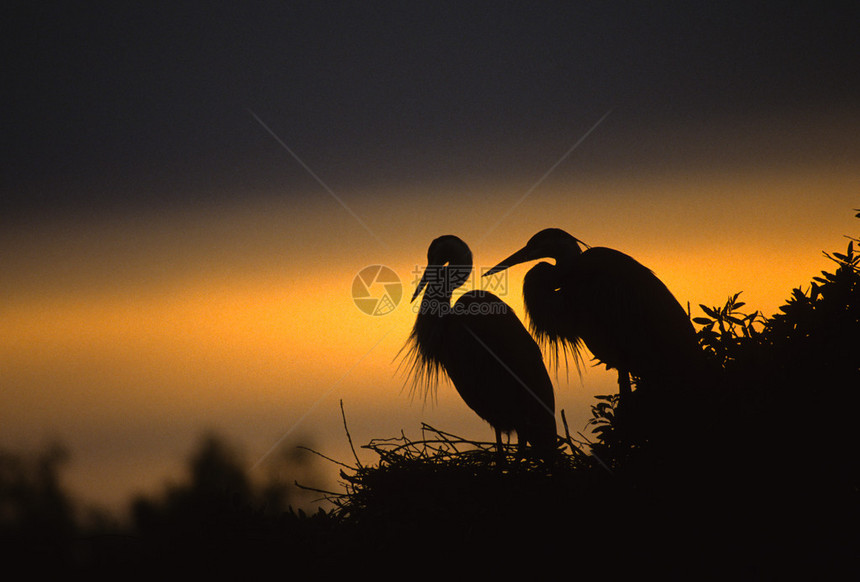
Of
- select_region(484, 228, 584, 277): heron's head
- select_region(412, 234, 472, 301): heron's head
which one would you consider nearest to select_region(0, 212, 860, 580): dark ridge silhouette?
select_region(484, 228, 584, 277): heron's head

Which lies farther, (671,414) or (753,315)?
(753,315)

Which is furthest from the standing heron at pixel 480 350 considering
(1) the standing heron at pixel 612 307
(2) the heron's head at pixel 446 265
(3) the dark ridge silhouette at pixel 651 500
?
(3) the dark ridge silhouette at pixel 651 500

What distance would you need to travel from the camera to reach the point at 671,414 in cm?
373

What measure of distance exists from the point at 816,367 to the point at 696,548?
101 cm

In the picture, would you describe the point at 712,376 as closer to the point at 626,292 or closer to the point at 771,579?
A: the point at 771,579

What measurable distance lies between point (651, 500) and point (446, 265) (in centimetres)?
352

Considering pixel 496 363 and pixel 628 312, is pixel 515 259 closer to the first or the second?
pixel 496 363

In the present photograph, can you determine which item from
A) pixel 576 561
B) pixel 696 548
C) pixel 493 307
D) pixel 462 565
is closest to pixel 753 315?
pixel 696 548

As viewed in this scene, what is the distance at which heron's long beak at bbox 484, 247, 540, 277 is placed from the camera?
5992mm

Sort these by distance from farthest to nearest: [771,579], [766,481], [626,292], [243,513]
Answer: [626,292] < [243,513] < [766,481] < [771,579]

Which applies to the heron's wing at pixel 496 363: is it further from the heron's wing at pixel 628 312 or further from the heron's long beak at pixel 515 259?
the heron's wing at pixel 628 312

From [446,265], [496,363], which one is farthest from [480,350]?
[446,265]

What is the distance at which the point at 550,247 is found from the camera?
5832 millimetres

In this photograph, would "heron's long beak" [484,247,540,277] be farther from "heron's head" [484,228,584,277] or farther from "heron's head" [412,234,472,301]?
"heron's head" [412,234,472,301]
